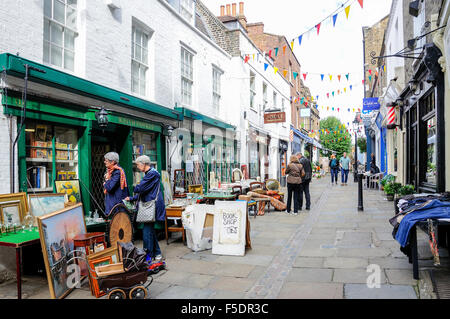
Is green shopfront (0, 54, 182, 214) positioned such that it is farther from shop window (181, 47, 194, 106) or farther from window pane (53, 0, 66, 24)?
shop window (181, 47, 194, 106)

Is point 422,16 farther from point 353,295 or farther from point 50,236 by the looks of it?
point 50,236

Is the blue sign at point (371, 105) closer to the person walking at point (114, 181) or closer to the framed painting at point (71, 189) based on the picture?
the person walking at point (114, 181)

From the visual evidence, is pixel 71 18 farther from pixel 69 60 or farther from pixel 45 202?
pixel 45 202

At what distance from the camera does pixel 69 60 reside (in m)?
6.62

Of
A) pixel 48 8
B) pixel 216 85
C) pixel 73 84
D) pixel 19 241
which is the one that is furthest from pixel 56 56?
pixel 216 85

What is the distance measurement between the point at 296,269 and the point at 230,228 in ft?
4.76

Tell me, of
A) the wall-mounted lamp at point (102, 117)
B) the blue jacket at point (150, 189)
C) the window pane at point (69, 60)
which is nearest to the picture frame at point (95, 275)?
the blue jacket at point (150, 189)

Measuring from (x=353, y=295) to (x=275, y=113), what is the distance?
1328 centimetres

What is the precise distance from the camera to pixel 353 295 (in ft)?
12.9

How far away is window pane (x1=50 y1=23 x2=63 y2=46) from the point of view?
621 cm

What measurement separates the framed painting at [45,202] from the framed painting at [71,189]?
1.07 feet

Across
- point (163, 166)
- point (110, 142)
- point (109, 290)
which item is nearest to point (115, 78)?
point (110, 142)

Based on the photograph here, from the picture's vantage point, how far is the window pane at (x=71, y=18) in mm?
6578

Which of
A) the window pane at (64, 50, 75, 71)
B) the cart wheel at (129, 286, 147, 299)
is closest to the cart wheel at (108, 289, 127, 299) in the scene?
the cart wheel at (129, 286, 147, 299)
